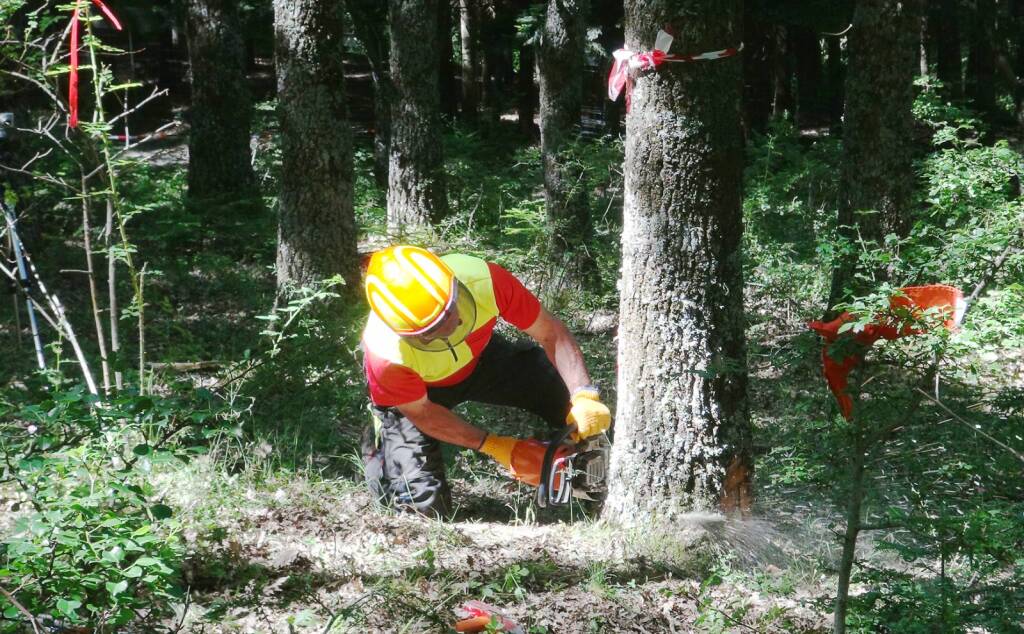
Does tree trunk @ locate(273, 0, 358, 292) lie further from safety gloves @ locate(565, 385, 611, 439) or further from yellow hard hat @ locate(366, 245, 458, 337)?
safety gloves @ locate(565, 385, 611, 439)

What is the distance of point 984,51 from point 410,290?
16755 mm

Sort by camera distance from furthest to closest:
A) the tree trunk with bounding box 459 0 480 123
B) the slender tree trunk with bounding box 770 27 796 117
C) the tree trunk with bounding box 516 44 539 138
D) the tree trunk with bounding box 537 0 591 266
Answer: the tree trunk with bounding box 516 44 539 138 < the tree trunk with bounding box 459 0 480 123 < the slender tree trunk with bounding box 770 27 796 117 < the tree trunk with bounding box 537 0 591 266

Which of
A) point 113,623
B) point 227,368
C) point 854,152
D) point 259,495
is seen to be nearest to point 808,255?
point 854,152

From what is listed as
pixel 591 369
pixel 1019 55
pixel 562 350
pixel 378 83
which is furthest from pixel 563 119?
pixel 1019 55

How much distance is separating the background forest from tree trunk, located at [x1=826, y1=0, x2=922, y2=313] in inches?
1.0

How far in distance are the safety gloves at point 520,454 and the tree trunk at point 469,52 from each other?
1690 cm

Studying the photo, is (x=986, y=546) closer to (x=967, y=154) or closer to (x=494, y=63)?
(x=967, y=154)

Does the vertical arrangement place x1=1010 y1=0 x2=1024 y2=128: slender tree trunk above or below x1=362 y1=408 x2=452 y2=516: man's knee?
above

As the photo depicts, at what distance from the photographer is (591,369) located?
7340 millimetres

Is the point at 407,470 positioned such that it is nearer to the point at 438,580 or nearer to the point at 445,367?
the point at 445,367

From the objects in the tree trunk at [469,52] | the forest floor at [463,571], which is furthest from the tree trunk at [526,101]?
the forest floor at [463,571]

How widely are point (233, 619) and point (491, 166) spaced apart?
48.1 ft

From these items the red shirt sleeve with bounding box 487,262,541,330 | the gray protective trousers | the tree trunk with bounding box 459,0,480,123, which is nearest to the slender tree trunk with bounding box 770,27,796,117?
the tree trunk with bounding box 459,0,480,123

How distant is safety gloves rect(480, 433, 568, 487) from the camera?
5105 millimetres
